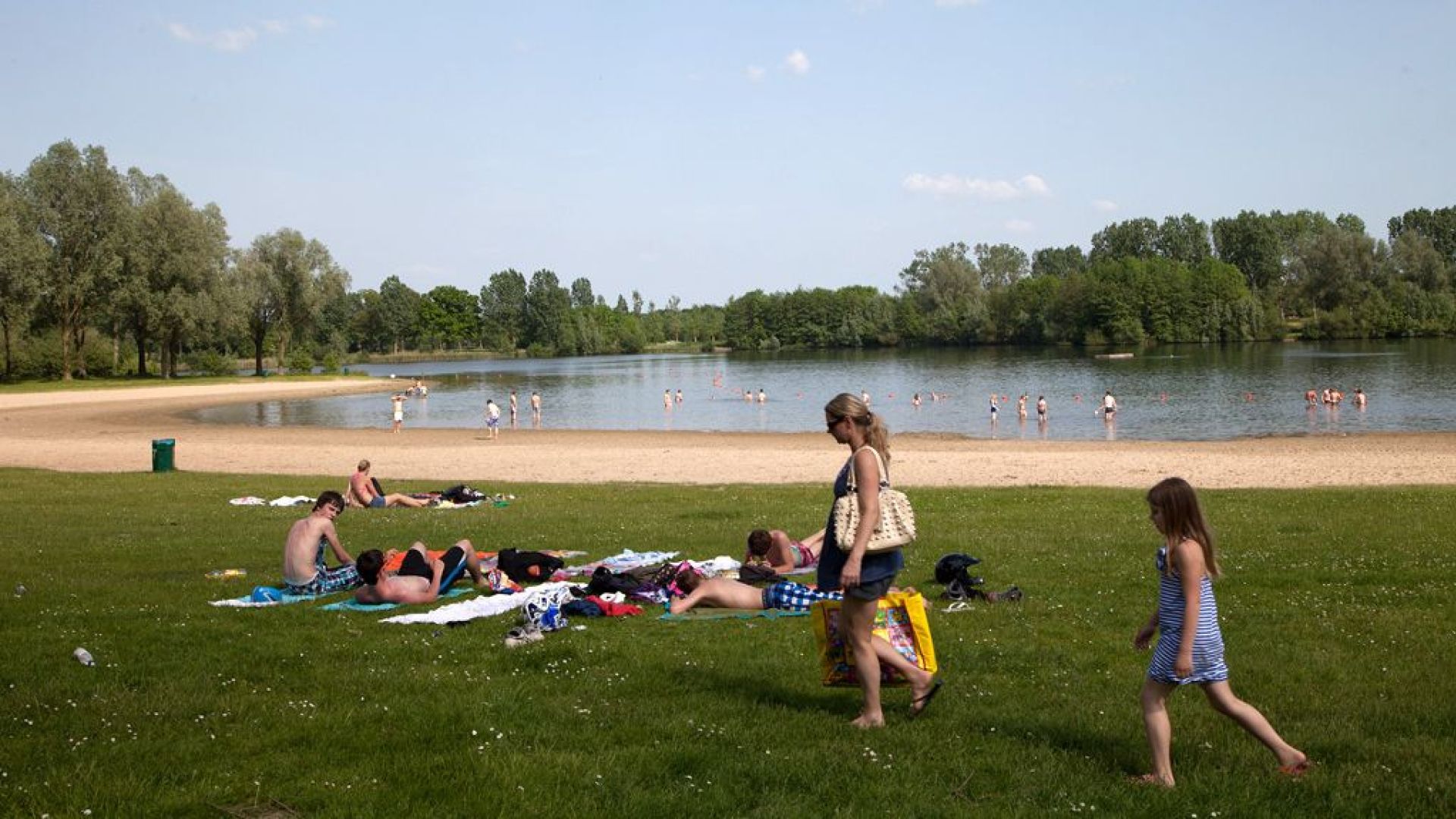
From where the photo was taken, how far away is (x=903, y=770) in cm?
555

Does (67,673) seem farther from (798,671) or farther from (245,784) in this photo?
(798,671)

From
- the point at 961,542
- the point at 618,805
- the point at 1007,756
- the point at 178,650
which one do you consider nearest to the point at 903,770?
the point at 1007,756

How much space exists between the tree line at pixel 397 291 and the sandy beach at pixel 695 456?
24846 millimetres

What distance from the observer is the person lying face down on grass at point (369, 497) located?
19.4 m

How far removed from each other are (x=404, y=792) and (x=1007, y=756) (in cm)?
303

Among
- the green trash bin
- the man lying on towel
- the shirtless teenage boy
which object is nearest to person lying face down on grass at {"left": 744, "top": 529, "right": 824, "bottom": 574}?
the man lying on towel

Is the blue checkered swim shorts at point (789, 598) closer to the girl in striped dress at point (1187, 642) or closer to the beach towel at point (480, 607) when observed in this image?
the beach towel at point (480, 607)

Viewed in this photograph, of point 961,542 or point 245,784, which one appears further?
point 961,542

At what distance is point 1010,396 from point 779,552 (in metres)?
57.3

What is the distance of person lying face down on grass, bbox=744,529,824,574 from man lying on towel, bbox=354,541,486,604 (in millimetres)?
2804

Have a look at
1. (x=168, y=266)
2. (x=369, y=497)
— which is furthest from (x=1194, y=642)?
(x=168, y=266)

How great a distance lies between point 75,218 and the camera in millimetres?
70875

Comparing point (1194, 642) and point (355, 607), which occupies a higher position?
point (1194, 642)

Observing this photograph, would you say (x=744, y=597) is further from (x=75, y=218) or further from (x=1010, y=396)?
(x=75, y=218)
